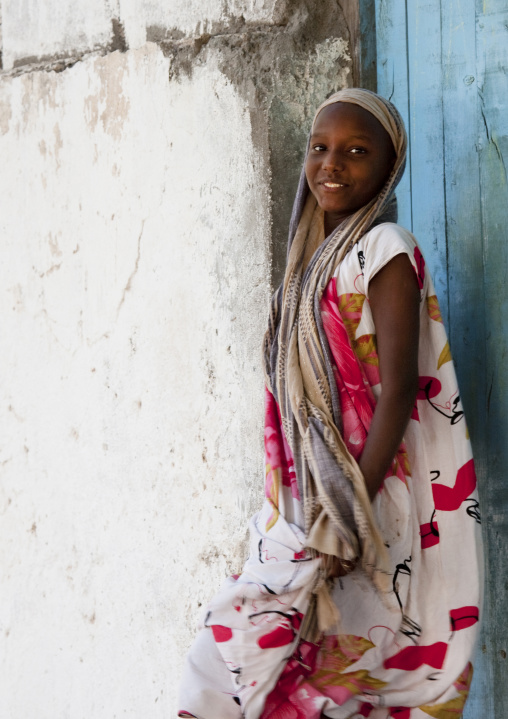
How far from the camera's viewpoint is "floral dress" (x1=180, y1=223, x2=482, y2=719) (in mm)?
1853

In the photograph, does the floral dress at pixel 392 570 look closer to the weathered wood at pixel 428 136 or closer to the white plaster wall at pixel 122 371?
the weathered wood at pixel 428 136

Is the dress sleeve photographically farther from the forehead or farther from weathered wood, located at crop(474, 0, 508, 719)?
weathered wood, located at crop(474, 0, 508, 719)

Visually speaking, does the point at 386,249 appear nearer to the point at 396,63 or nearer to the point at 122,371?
the point at 396,63

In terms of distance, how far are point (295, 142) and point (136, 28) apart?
80 centimetres

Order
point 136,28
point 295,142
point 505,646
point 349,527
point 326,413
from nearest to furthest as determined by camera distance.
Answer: point 349,527
point 326,413
point 505,646
point 295,142
point 136,28

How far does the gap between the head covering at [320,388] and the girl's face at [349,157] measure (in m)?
0.02

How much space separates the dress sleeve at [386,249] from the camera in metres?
1.88

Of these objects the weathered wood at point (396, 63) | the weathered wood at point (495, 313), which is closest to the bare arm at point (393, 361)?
the weathered wood at point (495, 313)

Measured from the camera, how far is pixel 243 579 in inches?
74.9

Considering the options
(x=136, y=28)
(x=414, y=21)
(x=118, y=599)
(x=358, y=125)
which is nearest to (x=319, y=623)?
(x=358, y=125)

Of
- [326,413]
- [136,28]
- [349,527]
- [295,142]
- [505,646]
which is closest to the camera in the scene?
[349,527]

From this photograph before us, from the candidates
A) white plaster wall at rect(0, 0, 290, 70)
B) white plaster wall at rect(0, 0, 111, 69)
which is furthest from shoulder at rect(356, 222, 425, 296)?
white plaster wall at rect(0, 0, 111, 69)

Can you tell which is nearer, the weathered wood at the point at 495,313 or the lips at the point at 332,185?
the lips at the point at 332,185

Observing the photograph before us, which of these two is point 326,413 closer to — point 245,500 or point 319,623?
point 319,623
